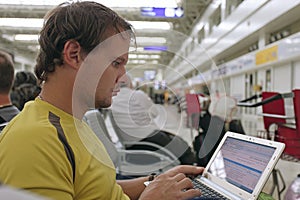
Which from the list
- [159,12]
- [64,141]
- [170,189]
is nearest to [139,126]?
[170,189]

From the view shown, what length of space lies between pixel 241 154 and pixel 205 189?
17 centimetres

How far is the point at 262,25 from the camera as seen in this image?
7277 millimetres

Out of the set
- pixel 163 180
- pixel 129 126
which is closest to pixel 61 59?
pixel 163 180

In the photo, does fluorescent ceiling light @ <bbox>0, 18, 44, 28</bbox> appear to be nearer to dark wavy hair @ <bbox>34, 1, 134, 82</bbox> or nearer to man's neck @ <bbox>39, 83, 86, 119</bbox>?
dark wavy hair @ <bbox>34, 1, 134, 82</bbox>

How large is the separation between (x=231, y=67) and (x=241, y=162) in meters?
10.4

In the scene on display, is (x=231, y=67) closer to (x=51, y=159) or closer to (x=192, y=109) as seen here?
(x=192, y=109)

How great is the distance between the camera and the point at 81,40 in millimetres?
765

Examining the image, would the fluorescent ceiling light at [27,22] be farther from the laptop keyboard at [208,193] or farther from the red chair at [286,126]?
the red chair at [286,126]

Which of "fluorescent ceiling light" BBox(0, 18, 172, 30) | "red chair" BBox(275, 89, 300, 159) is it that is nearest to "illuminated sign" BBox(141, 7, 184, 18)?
"fluorescent ceiling light" BBox(0, 18, 172, 30)

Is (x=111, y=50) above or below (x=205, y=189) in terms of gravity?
above

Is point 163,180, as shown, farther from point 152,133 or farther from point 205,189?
point 152,133

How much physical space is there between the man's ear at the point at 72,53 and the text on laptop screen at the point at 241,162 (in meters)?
0.62

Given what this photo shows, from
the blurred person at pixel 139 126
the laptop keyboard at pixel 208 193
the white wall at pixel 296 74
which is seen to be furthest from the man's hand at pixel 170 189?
the white wall at pixel 296 74

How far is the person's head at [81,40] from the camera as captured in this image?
0.77 meters
